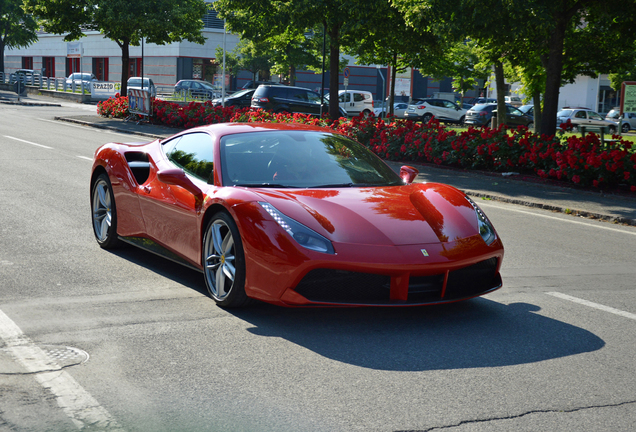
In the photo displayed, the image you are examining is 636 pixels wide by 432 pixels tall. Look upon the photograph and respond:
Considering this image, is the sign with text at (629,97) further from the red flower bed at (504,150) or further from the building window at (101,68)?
the building window at (101,68)

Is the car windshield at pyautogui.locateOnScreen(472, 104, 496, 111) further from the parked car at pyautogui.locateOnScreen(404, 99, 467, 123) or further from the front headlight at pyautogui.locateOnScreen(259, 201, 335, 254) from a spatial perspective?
the front headlight at pyautogui.locateOnScreen(259, 201, 335, 254)

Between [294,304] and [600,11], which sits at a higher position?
[600,11]

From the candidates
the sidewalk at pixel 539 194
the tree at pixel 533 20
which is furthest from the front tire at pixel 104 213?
the tree at pixel 533 20

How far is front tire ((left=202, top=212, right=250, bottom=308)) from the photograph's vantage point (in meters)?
4.87

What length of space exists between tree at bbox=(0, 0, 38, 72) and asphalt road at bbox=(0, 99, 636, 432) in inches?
2062

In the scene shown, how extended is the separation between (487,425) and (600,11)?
46.7 ft

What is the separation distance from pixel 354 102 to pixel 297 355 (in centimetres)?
3939

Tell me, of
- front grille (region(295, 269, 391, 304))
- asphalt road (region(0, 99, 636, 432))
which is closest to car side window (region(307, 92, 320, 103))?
asphalt road (region(0, 99, 636, 432))

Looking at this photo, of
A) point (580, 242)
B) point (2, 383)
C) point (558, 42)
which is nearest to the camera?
point (2, 383)

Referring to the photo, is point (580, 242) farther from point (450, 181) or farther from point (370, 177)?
point (450, 181)

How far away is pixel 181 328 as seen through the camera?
4668 millimetres

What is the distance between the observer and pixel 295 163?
5.57 metres

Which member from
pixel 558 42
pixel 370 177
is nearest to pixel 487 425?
pixel 370 177

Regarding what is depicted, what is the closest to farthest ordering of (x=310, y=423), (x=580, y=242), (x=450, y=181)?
(x=310, y=423) < (x=580, y=242) < (x=450, y=181)
